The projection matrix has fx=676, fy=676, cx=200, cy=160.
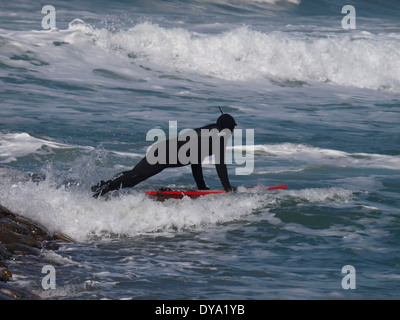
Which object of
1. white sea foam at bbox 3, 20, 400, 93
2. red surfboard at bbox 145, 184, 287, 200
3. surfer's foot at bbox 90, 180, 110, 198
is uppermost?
white sea foam at bbox 3, 20, 400, 93

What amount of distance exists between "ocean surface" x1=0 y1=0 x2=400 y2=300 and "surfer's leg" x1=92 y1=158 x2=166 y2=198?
7.2 inches

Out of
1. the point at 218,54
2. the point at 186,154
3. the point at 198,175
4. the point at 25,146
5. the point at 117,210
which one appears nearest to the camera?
the point at 117,210

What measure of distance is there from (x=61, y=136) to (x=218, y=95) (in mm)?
6679

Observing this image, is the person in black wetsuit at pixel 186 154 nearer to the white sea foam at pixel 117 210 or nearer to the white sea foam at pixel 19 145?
the white sea foam at pixel 117 210

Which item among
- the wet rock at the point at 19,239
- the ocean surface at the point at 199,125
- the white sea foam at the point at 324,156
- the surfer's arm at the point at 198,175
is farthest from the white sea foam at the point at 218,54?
the wet rock at the point at 19,239

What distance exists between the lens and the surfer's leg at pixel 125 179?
9.08 meters

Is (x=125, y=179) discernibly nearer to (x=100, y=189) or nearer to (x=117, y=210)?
(x=100, y=189)

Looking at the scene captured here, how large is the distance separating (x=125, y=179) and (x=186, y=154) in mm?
897

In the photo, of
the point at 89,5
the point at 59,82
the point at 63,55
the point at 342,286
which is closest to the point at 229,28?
the point at 89,5

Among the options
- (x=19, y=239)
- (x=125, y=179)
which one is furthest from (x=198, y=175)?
(x=19, y=239)

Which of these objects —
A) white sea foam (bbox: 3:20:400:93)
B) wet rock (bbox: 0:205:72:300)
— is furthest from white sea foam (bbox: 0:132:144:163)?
white sea foam (bbox: 3:20:400:93)

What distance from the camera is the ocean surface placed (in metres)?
6.96

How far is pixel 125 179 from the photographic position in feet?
29.8

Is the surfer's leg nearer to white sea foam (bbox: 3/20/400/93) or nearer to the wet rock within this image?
the wet rock
